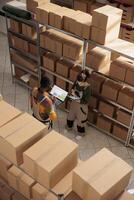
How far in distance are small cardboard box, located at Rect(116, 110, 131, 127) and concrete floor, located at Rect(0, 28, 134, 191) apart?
0.51 metres

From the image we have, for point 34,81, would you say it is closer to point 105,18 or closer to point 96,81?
point 96,81

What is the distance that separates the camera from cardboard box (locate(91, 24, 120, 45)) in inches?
176

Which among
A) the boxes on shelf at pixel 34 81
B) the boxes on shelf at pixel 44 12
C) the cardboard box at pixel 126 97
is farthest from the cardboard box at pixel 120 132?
the boxes on shelf at pixel 44 12

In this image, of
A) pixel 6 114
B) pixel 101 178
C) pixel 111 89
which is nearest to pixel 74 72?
pixel 111 89

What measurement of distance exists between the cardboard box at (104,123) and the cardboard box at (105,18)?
1700 mm

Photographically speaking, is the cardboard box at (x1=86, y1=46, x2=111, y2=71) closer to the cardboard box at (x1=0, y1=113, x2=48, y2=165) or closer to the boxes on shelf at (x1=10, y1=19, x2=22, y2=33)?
the boxes on shelf at (x1=10, y1=19, x2=22, y2=33)

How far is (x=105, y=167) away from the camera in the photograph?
2881mm

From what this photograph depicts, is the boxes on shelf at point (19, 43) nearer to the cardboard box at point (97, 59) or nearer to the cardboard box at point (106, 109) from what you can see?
the cardboard box at point (97, 59)

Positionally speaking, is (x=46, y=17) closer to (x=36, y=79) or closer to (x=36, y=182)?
(x=36, y=79)

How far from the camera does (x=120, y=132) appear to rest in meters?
5.20

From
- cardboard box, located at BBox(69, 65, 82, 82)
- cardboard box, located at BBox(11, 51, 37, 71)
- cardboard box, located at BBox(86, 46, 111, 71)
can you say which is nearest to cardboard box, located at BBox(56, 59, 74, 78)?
cardboard box, located at BBox(69, 65, 82, 82)

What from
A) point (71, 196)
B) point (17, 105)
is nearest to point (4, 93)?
point (17, 105)

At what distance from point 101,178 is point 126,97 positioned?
87.2 inches

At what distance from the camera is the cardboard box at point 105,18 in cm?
433
